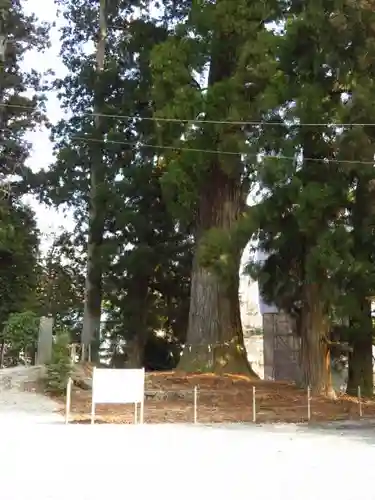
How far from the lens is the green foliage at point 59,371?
13.8 metres

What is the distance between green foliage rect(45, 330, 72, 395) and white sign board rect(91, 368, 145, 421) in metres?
3.81

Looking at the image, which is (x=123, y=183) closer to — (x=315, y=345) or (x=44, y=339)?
(x=44, y=339)

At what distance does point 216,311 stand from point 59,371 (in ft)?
16.9

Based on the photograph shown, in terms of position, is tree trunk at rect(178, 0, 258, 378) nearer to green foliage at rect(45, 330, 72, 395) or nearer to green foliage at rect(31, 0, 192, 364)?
green foliage at rect(31, 0, 192, 364)

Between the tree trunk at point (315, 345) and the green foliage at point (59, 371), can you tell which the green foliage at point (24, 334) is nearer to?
the green foliage at point (59, 371)

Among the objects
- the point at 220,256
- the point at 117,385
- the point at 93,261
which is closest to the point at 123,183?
the point at 93,261

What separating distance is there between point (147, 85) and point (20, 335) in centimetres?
864

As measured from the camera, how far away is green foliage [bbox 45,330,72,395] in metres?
13.8

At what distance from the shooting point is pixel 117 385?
1016 cm

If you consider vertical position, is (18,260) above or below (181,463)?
above

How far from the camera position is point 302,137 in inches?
537

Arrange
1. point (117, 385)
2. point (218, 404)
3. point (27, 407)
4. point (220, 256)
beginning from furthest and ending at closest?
1. point (220, 256)
2. point (218, 404)
3. point (27, 407)
4. point (117, 385)

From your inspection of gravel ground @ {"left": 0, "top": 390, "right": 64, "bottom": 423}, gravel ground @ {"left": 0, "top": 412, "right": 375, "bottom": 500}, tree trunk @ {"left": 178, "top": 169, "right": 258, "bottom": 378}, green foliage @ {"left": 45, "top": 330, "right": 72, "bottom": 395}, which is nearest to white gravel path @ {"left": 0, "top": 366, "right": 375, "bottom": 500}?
gravel ground @ {"left": 0, "top": 412, "right": 375, "bottom": 500}

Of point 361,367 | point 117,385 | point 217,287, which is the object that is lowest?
point 117,385
